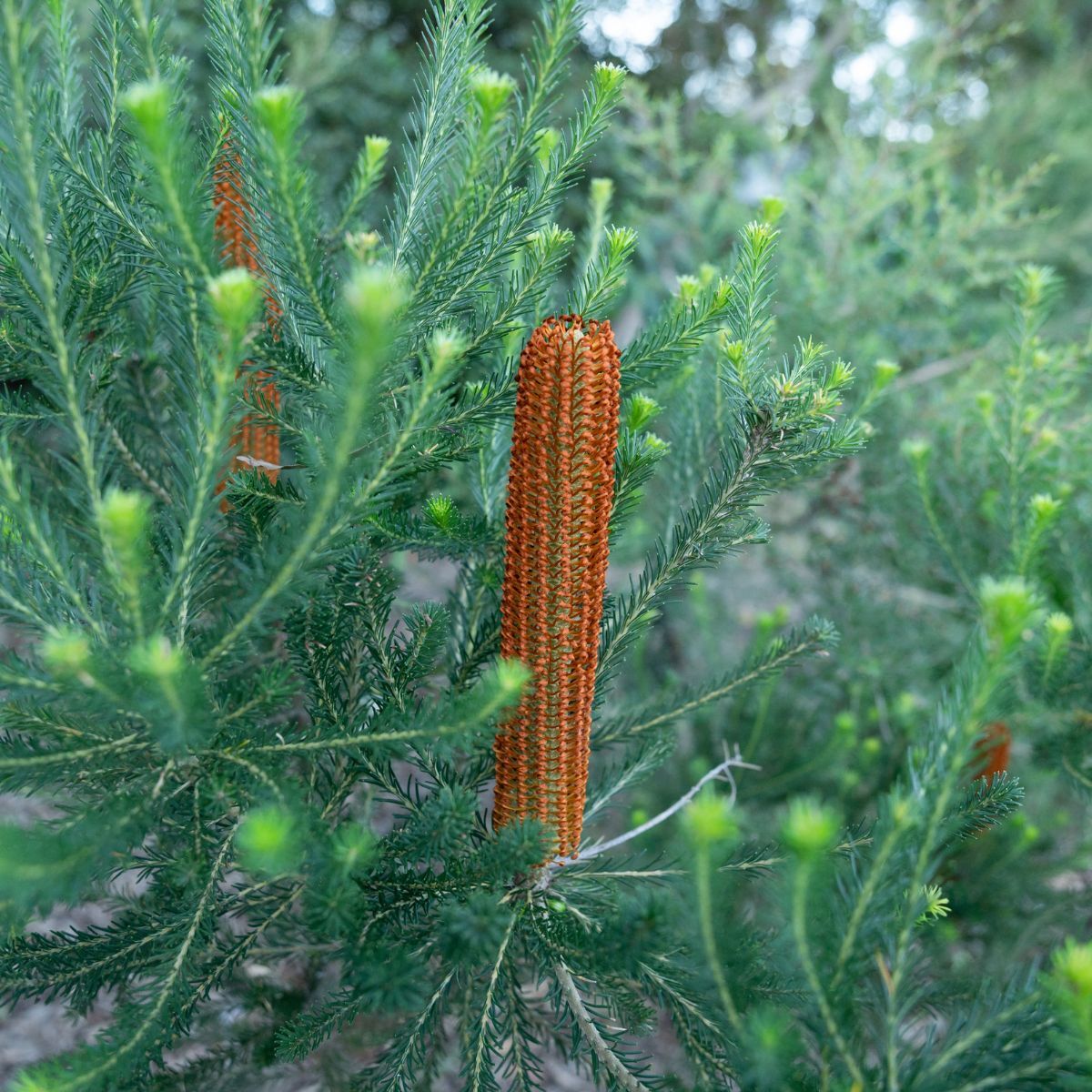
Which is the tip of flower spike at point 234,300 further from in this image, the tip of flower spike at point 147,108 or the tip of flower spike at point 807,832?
the tip of flower spike at point 807,832

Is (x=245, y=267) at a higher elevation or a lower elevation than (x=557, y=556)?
higher

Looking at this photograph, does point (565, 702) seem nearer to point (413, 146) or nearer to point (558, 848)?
point (558, 848)

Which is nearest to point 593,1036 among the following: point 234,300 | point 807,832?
point 807,832

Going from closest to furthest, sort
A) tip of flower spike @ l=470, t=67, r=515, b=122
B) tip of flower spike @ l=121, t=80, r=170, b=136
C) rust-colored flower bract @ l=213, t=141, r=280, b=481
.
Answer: tip of flower spike @ l=121, t=80, r=170, b=136, tip of flower spike @ l=470, t=67, r=515, b=122, rust-colored flower bract @ l=213, t=141, r=280, b=481

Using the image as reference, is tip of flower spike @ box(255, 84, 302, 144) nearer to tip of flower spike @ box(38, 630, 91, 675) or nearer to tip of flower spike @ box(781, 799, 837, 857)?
tip of flower spike @ box(38, 630, 91, 675)

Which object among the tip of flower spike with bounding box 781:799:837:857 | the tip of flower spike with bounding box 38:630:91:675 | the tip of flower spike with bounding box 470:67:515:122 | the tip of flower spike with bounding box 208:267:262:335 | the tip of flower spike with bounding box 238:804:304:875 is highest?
the tip of flower spike with bounding box 470:67:515:122

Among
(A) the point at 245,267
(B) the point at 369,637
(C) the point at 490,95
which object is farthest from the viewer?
(A) the point at 245,267

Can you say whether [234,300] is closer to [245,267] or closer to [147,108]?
[147,108]

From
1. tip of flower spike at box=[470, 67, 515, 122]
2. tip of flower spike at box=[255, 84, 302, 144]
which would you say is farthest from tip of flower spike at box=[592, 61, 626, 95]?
tip of flower spike at box=[255, 84, 302, 144]
